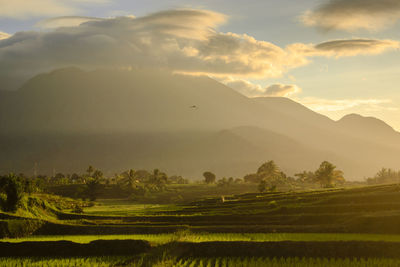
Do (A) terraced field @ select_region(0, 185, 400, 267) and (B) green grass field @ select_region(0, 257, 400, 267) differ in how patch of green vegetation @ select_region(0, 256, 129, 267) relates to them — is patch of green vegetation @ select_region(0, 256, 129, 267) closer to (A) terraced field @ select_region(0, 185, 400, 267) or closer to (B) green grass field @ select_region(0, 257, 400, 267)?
(B) green grass field @ select_region(0, 257, 400, 267)

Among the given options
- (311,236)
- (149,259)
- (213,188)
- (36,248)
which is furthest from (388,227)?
(213,188)

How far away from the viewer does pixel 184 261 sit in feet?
115

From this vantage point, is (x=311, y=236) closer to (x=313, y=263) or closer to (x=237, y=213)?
(x=313, y=263)

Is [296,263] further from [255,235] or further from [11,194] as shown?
[11,194]

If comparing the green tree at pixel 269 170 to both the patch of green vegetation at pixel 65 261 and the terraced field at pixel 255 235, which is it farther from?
the patch of green vegetation at pixel 65 261

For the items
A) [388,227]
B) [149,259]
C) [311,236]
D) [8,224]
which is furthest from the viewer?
[8,224]

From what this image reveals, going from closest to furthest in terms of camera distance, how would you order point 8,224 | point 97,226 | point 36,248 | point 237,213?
point 36,248 < point 8,224 < point 97,226 < point 237,213

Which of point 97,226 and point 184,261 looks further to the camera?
point 97,226

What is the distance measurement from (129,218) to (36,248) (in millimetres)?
25992

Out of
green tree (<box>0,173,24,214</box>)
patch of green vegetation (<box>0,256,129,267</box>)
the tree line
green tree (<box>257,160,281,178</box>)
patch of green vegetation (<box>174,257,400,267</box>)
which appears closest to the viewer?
patch of green vegetation (<box>174,257,400,267</box>)

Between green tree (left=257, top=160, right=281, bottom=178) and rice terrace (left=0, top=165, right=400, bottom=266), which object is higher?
green tree (left=257, top=160, right=281, bottom=178)

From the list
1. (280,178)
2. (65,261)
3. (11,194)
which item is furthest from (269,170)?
(65,261)

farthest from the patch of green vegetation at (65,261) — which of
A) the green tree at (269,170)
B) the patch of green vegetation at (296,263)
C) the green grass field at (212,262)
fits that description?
the green tree at (269,170)

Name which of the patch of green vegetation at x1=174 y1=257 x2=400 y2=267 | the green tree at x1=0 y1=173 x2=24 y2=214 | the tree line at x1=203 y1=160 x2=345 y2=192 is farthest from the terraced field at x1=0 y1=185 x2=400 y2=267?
the tree line at x1=203 y1=160 x2=345 y2=192
